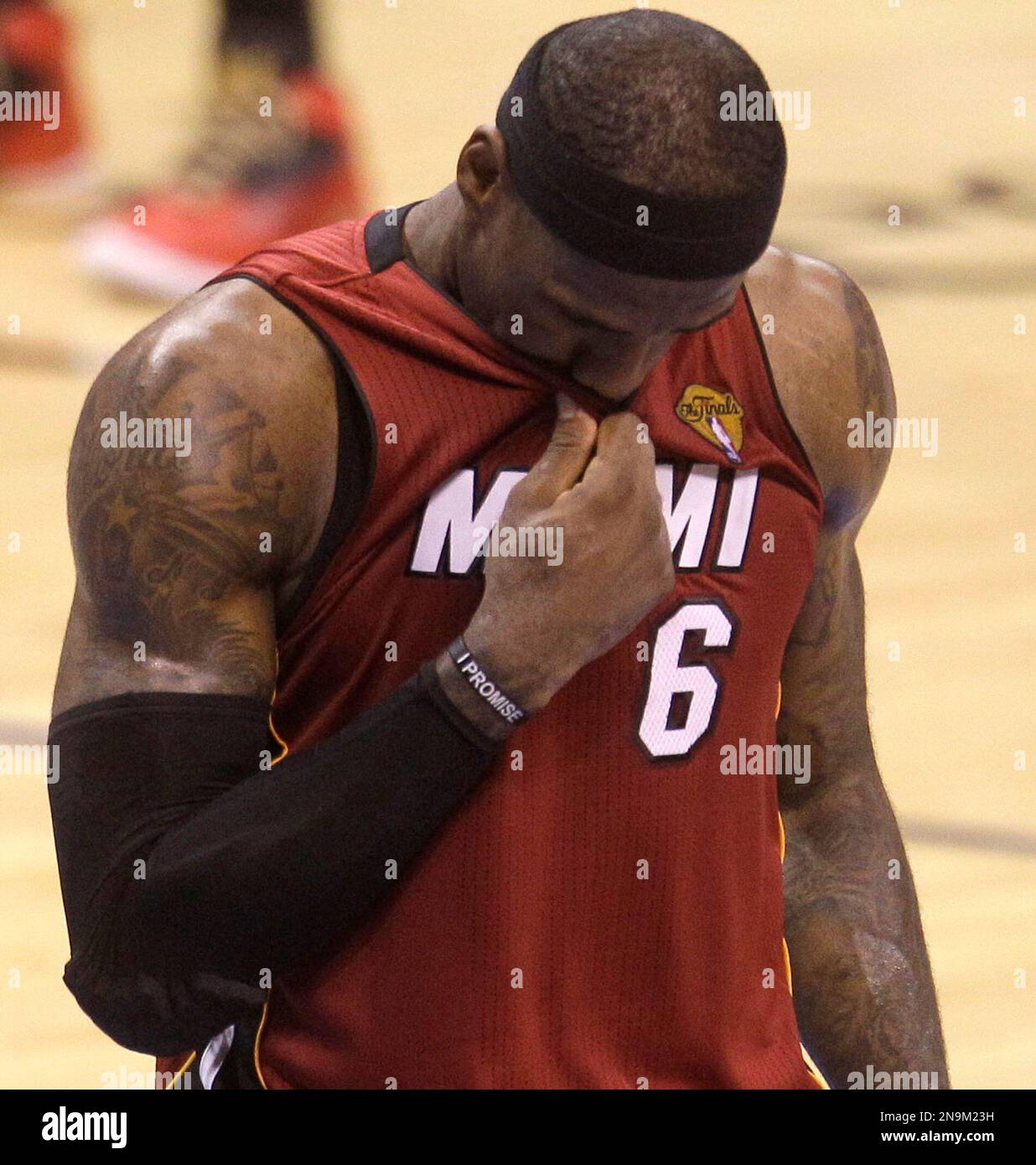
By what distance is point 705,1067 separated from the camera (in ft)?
6.19

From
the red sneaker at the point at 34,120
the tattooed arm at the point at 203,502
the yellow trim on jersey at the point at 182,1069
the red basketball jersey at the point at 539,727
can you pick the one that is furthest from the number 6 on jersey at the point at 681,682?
the red sneaker at the point at 34,120

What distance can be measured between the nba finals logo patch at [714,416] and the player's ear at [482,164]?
0.82 feet

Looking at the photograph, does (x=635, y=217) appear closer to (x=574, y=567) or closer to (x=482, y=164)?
(x=482, y=164)

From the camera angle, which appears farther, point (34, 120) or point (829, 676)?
point (34, 120)

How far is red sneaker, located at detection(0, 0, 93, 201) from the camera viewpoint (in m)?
7.70

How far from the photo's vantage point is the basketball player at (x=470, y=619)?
169 cm

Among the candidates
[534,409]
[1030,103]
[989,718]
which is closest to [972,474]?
[989,718]

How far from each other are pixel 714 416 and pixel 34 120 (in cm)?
641

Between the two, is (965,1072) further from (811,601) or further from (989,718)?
(811,601)

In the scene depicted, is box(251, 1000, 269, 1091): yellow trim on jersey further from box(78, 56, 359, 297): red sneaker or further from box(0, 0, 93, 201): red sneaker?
box(0, 0, 93, 201): red sneaker

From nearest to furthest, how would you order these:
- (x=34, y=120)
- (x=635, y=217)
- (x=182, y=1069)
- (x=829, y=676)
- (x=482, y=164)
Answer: (x=635, y=217) → (x=482, y=164) → (x=182, y=1069) → (x=829, y=676) → (x=34, y=120)

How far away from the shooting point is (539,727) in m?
1.80

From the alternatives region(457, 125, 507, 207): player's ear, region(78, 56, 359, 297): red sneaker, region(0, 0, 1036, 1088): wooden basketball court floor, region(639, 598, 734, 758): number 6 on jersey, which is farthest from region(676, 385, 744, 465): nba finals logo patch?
region(78, 56, 359, 297): red sneaker

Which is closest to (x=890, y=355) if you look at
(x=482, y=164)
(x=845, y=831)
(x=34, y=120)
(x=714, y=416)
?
(x=34, y=120)
